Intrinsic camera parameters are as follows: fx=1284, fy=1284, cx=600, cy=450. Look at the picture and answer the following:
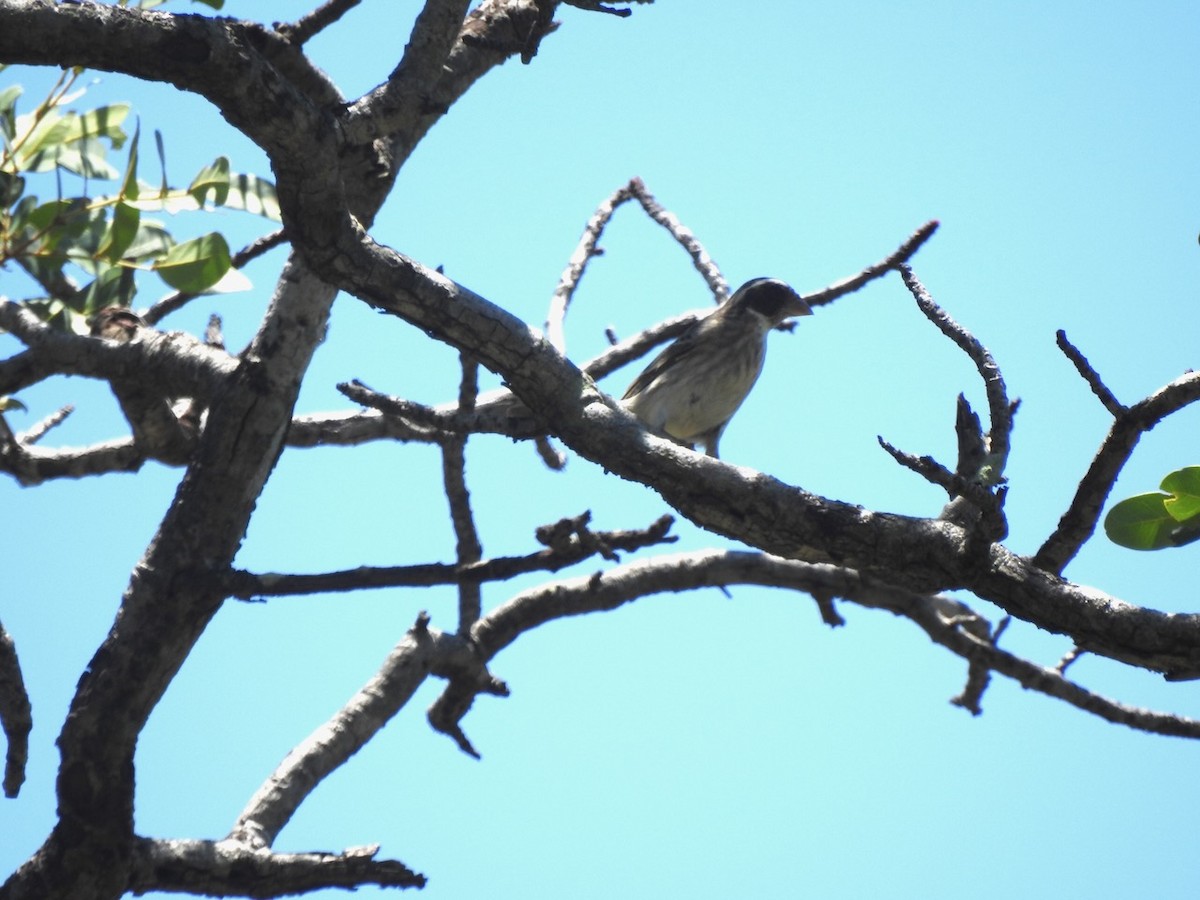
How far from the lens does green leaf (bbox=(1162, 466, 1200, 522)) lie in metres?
3.05

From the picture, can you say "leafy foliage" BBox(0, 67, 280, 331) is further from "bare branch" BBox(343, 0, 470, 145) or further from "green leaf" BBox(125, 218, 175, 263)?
"bare branch" BBox(343, 0, 470, 145)

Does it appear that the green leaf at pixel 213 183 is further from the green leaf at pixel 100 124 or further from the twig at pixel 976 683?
the twig at pixel 976 683

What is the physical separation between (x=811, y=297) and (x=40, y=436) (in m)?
3.23

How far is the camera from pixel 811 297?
5.47 metres

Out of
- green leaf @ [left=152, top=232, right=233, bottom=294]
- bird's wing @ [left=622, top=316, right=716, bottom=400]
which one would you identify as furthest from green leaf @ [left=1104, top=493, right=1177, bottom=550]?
bird's wing @ [left=622, top=316, right=716, bottom=400]

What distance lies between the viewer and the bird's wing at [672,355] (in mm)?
7961

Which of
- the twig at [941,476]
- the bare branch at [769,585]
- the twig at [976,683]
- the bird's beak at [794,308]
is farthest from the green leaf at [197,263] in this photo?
the bird's beak at [794,308]

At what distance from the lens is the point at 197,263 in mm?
3939

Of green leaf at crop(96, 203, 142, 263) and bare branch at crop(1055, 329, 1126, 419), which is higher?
green leaf at crop(96, 203, 142, 263)

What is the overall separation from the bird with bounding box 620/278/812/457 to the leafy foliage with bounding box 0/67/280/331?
3975 mm

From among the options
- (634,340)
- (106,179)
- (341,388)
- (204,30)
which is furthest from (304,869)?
(634,340)

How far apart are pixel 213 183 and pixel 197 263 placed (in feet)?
0.84

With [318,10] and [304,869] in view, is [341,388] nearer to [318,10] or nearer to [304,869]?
[318,10]

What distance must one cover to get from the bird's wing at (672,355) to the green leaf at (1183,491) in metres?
4.84
